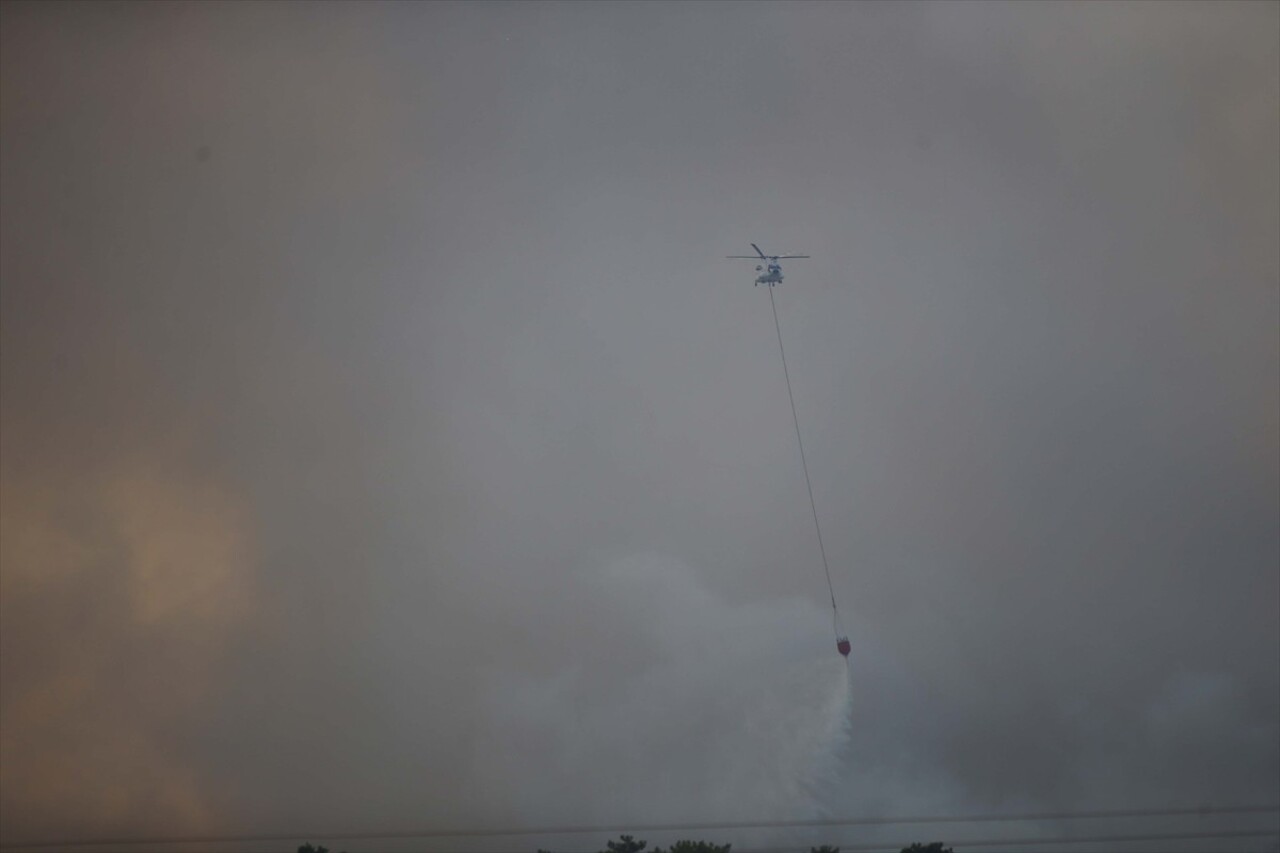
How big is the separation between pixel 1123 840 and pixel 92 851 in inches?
1429

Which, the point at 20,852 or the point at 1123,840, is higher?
the point at 20,852

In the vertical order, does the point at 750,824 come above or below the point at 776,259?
below

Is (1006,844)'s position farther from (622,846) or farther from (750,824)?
(622,846)

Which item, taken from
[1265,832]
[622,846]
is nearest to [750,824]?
[622,846]

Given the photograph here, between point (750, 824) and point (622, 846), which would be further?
point (750, 824)

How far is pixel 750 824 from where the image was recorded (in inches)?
1457

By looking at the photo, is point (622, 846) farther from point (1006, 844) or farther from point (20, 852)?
point (20, 852)

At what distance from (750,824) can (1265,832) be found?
59.6 ft

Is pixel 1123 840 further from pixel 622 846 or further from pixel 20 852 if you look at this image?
pixel 20 852

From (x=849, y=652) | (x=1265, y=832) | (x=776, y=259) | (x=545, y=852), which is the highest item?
(x=776, y=259)

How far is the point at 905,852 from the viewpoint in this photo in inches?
1238

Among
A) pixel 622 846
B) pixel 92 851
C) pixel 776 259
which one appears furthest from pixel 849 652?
pixel 92 851

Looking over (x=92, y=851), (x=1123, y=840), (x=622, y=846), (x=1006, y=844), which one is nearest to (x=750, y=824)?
(x=622, y=846)

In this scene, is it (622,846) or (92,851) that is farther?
(92,851)
